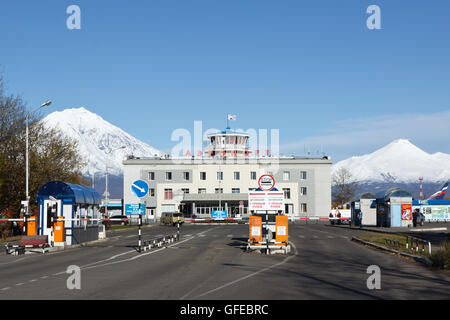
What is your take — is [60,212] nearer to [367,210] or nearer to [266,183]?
[266,183]

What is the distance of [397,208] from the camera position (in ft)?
193

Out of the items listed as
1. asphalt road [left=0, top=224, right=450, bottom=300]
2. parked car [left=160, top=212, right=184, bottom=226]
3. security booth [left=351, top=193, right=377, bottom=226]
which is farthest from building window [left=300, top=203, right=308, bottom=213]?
asphalt road [left=0, top=224, right=450, bottom=300]

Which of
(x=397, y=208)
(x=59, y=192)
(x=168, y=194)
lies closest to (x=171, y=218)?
(x=397, y=208)

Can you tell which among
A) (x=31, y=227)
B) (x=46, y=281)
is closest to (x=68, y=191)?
(x=31, y=227)

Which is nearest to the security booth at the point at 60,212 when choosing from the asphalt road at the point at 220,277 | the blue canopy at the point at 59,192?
the blue canopy at the point at 59,192

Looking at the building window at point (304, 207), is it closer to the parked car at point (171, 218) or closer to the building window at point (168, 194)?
the building window at point (168, 194)

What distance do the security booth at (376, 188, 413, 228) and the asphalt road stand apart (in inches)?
1306

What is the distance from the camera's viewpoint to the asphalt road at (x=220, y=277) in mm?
13398

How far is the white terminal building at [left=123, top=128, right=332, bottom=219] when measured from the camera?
109250 mm

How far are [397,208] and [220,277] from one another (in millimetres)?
45071

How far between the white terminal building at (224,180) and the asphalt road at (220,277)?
82814 mm

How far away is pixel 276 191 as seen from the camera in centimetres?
2977
